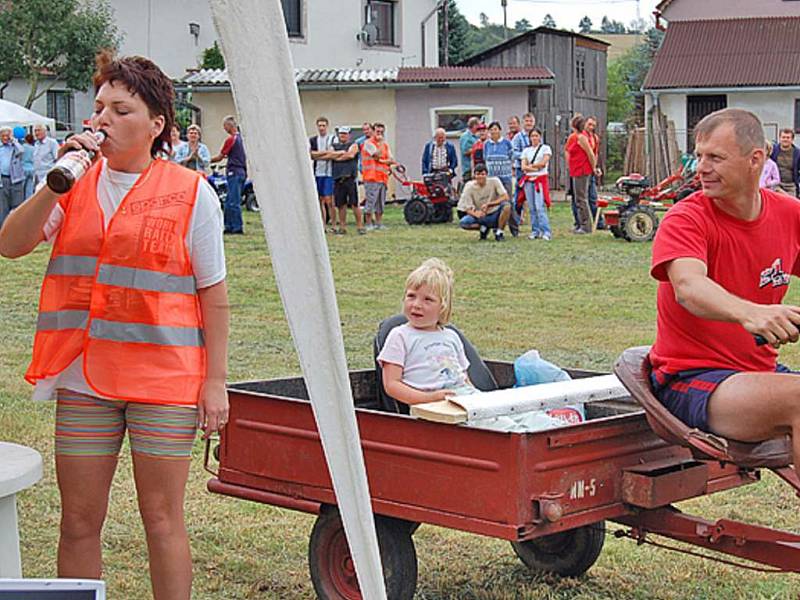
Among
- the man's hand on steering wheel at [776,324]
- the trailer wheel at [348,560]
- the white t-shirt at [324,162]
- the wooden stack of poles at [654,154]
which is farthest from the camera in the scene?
the wooden stack of poles at [654,154]

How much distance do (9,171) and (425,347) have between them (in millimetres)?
18231

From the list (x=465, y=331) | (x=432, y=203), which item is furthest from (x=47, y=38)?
(x=465, y=331)

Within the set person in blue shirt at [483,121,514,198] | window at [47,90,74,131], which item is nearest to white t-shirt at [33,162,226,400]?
person in blue shirt at [483,121,514,198]

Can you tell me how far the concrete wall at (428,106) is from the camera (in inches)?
1238

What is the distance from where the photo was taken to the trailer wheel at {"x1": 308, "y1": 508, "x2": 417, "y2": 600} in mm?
4738

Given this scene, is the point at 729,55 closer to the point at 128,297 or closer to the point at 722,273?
the point at 722,273

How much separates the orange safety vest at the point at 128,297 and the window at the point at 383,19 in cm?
3543

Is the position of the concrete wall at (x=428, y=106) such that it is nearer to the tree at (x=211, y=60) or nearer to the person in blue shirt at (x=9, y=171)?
the tree at (x=211, y=60)

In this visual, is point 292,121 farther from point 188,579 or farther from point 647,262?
point 647,262

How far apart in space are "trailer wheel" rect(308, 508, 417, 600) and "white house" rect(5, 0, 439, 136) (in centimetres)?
3155

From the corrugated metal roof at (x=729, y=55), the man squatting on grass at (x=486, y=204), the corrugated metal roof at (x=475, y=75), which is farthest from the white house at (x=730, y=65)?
the man squatting on grass at (x=486, y=204)

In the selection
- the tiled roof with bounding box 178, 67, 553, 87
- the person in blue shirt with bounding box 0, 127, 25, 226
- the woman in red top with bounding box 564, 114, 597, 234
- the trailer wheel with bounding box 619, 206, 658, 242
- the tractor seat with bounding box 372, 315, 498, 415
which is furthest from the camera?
the tiled roof with bounding box 178, 67, 553, 87

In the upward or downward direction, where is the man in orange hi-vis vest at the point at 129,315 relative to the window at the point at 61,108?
downward

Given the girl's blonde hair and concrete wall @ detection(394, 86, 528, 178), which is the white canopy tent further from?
the girl's blonde hair
